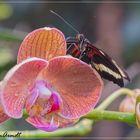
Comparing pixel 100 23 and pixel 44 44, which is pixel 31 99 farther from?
pixel 100 23

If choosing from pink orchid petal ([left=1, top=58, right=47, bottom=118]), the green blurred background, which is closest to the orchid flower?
pink orchid petal ([left=1, top=58, right=47, bottom=118])

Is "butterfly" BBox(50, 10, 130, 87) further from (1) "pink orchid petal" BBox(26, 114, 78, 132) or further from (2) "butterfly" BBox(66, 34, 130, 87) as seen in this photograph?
(1) "pink orchid petal" BBox(26, 114, 78, 132)

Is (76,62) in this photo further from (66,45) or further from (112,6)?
(112,6)

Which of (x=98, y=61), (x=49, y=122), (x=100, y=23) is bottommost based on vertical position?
(x=100, y=23)

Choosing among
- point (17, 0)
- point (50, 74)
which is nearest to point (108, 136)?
point (17, 0)

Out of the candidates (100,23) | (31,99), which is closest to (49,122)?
(31,99)

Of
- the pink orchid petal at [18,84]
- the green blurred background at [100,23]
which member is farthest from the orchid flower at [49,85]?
the green blurred background at [100,23]

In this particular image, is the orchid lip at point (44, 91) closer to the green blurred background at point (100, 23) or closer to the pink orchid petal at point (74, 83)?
the pink orchid petal at point (74, 83)

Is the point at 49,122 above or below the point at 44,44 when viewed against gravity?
below
